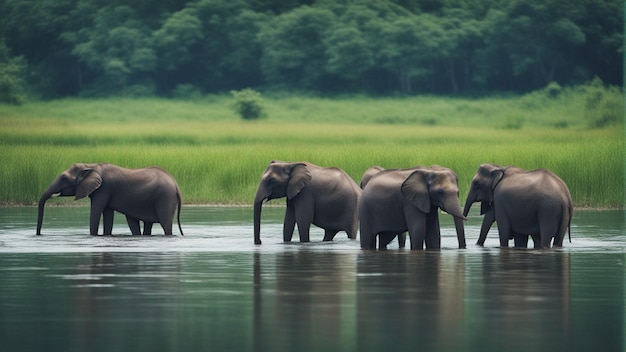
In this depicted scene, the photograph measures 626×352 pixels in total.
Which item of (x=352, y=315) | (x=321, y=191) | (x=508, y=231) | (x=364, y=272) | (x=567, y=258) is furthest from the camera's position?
(x=321, y=191)

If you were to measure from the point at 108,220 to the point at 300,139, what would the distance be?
35.8 metres

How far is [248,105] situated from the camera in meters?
72.1

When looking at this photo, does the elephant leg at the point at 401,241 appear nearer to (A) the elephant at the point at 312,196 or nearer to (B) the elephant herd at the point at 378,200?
(B) the elephant herd at the point at 378,200

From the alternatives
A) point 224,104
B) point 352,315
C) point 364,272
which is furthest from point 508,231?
point 224,104

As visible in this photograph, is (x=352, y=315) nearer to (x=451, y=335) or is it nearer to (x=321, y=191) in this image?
(x=451, y=335)

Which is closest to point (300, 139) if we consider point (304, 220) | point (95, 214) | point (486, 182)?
point (95, 214)

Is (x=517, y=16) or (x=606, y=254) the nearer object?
(x=606, y=254)

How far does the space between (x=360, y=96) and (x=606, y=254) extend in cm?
5980

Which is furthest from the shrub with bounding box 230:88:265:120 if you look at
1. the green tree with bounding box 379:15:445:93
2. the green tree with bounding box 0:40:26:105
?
the green tree with bounding box 0:40:26:105

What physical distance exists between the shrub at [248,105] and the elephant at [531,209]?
50.2m

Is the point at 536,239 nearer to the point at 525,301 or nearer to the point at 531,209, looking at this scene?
the point at 531,209

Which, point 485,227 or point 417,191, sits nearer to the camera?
point 417,191

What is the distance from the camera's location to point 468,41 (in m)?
80.7

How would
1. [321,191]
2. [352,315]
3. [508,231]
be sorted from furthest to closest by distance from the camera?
1. [321,191]
2. [508,231]
3. [352,315]
